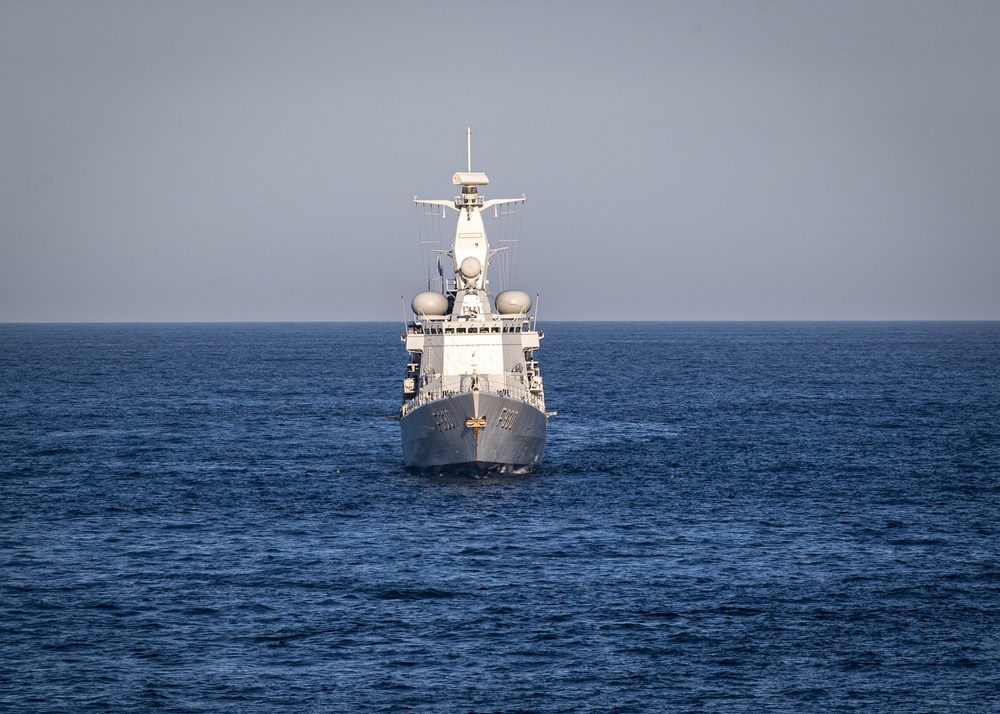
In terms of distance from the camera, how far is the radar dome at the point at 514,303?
6359cm

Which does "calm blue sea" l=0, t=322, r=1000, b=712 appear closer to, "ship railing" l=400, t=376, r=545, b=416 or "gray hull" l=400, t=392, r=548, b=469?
"gray hull" l=400, t=392, r=548, b=469

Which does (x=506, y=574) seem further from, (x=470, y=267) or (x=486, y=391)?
(x=470, y=267)

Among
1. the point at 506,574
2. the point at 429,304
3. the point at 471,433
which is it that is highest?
the point at 429,304

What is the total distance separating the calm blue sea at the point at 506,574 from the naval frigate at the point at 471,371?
194 centimetres

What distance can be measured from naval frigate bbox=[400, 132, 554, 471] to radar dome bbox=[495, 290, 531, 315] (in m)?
0.06

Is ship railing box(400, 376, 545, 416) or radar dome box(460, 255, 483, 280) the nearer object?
ship railing box(400, 376, 545, 416)

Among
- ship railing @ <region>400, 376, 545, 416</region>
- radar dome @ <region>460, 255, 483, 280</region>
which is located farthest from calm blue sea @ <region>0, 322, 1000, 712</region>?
radar dome @ <region>460, 255, 483, 280</region>

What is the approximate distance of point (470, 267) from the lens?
2440 inches

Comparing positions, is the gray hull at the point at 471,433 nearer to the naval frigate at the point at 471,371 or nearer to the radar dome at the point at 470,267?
the naval frigate at the point at 471,371

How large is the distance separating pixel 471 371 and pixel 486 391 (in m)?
6.31

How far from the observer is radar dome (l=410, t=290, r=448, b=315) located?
2453 inches

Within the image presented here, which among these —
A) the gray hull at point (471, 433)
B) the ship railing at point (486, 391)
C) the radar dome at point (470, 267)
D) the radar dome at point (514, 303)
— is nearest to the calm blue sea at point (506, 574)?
the gray hull at point (471, 433)

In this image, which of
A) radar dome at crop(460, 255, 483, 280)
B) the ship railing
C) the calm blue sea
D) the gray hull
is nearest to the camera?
the calm blue sea

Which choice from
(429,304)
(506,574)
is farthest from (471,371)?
(506,574)
